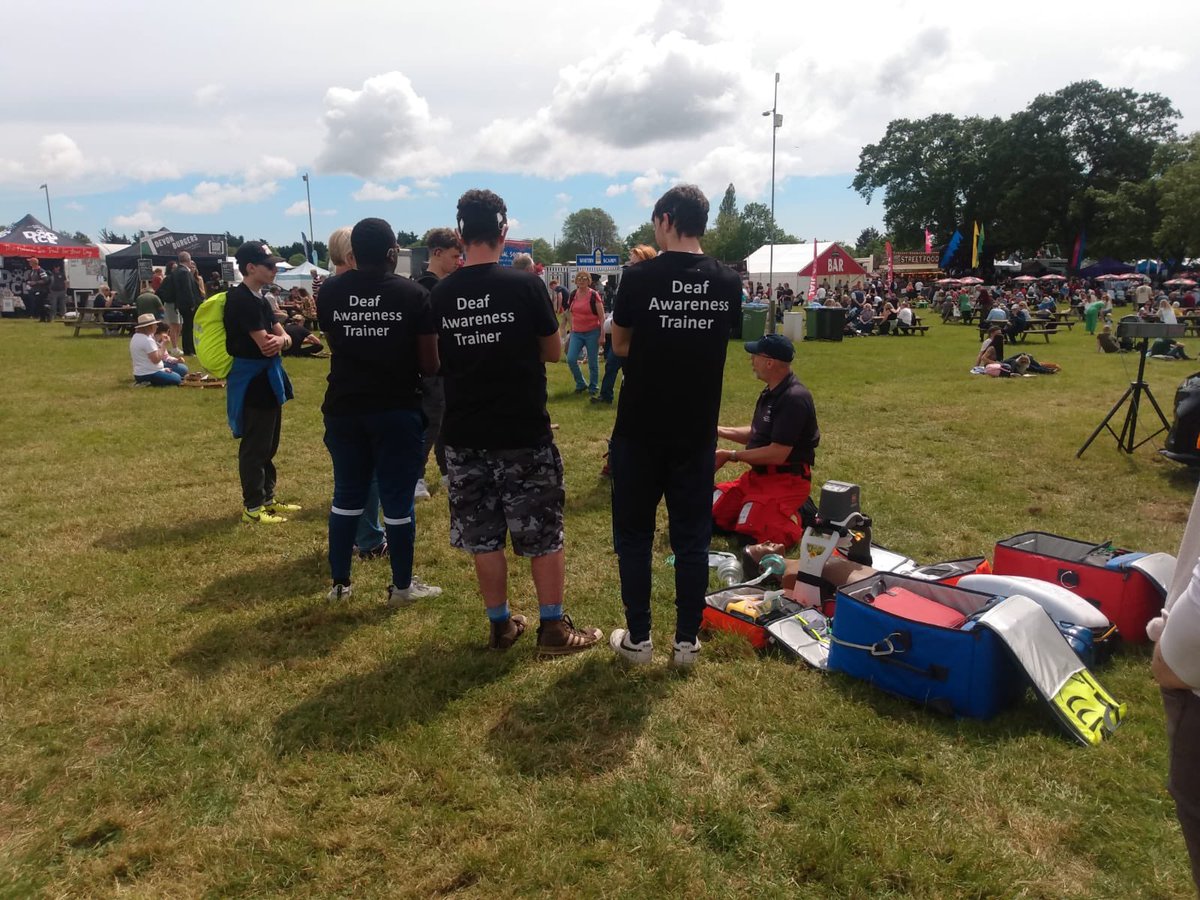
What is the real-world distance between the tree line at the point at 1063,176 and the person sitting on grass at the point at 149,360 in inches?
1951

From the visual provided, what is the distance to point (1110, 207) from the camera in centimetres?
4950

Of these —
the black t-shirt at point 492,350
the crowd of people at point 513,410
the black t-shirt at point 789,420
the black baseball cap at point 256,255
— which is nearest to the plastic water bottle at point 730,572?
the black t-shirt at point 789,420

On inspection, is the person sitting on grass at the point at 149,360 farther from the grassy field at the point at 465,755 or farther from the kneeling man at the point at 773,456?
the kneeling man at the point at 773,456

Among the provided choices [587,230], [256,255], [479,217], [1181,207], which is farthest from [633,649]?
[587,230]

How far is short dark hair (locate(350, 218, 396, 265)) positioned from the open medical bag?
3.55m

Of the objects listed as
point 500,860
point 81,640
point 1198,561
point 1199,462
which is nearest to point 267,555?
point 81,640

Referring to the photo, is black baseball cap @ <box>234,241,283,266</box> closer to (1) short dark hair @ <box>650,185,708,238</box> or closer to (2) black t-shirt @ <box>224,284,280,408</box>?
(2) black t-shirt @ <box>224,284,280,408</box>

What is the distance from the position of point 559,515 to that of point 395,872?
1.57 m

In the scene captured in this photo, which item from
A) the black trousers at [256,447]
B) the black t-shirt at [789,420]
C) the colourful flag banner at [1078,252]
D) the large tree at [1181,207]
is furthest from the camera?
the colourful flag banner at [1078,252]

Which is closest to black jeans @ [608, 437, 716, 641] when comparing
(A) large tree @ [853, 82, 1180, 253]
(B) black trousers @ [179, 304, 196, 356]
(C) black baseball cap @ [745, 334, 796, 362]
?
(C) black baseball cap @ [745, 334, 796, 362]

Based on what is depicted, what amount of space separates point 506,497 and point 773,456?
2.08 metres

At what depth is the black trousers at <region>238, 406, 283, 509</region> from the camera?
5.31 m

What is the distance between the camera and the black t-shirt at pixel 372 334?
3619 millimetres

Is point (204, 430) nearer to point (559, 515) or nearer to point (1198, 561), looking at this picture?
point (559, 515)
